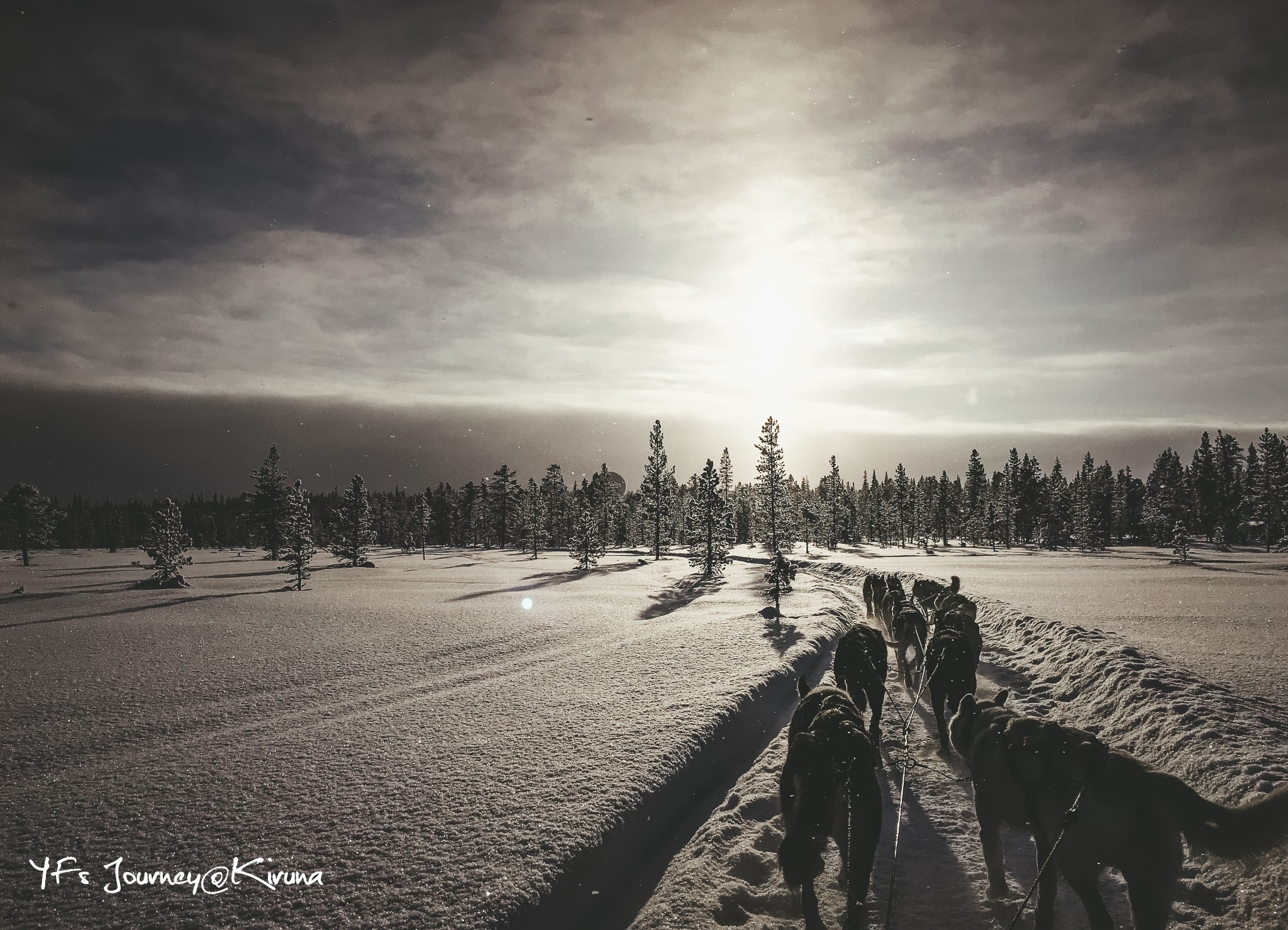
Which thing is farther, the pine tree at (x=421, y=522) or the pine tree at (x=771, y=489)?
the pine tree at (x=421, y=522)

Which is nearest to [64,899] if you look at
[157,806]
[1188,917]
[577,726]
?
[157,806]

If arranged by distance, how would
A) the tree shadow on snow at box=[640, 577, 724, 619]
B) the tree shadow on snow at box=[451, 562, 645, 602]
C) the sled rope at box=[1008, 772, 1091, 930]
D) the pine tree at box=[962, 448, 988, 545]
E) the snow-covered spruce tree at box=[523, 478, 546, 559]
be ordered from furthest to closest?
the pine tree at box=[962, 448, 988, 545], the snow-covered spruce tree at box=[523, 478, 546, 559], the tree shadow on snow at box=[451, 562, 645, 602], the tree shadow on snow at box=[640, 577, 724, 619], the sled rope at box=[1008, 772, 1091, 930]

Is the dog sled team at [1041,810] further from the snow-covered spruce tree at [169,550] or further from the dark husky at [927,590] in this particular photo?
the snow-covered spruce tree at [169,550]

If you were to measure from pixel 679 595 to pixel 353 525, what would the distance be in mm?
40810

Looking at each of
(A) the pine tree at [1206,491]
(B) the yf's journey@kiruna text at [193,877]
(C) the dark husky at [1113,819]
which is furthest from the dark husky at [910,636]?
(A) the pine tree at [1206,491]

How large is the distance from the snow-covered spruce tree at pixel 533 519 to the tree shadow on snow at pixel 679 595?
34.6 meters

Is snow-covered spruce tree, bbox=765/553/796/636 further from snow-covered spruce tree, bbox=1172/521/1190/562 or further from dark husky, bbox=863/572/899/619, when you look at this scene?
snow-covered spruce tree, bbox=1172/521/1190/562

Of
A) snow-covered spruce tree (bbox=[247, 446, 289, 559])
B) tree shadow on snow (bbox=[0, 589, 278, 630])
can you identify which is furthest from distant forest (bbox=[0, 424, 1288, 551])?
tree shadow on snow (bbox=[0, 589, 278, 630])

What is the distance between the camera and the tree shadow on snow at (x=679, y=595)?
23844 millimetres

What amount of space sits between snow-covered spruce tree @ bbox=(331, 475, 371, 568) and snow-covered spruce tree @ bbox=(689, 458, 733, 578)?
116 feet

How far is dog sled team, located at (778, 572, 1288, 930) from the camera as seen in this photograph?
3.73 metres

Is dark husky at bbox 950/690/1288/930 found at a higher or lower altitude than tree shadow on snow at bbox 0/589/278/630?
higher

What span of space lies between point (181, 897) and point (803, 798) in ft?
20.7

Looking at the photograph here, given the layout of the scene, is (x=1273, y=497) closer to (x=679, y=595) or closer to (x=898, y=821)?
(x=679, y=595)
